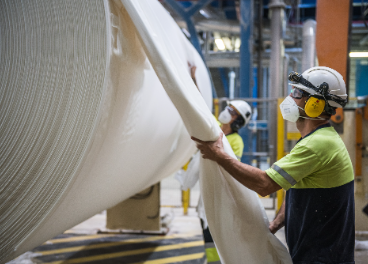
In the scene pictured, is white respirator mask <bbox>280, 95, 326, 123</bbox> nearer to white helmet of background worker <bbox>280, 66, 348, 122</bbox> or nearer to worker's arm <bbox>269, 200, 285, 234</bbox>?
white helmet of background worker <bbox>280, 66, 348, 122</bbox>

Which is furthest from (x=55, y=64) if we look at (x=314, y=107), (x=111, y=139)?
(x=314, y=107)

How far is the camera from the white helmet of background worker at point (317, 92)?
1.70 metres

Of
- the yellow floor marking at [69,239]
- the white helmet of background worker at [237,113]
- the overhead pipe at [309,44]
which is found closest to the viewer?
the white helmet of background worker at [237,113]

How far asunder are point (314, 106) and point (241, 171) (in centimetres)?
45

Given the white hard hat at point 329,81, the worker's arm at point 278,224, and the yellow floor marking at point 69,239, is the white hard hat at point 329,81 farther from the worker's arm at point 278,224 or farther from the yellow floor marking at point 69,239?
the yellow floor marking at point 69,239

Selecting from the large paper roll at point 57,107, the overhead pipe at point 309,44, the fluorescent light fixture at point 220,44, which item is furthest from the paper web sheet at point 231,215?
the fluorescent light fixture at point 220,44

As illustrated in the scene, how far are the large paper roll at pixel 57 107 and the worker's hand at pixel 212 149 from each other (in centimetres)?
36

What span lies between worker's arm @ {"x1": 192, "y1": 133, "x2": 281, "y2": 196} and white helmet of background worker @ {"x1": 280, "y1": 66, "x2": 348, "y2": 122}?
357 millimetres

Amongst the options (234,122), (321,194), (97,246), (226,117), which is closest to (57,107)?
(321,194)

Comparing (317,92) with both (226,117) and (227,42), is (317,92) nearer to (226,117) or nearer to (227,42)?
(226,117)

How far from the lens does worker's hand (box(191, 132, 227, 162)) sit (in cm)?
164

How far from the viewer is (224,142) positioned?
1.79 metres

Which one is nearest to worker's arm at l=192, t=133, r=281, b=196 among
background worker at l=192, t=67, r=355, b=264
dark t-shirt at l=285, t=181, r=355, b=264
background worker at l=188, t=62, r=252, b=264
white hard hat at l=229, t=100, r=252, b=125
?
background worker at l=192, t=67, r=355, b=264

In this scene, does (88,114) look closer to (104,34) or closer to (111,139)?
(111,139)
